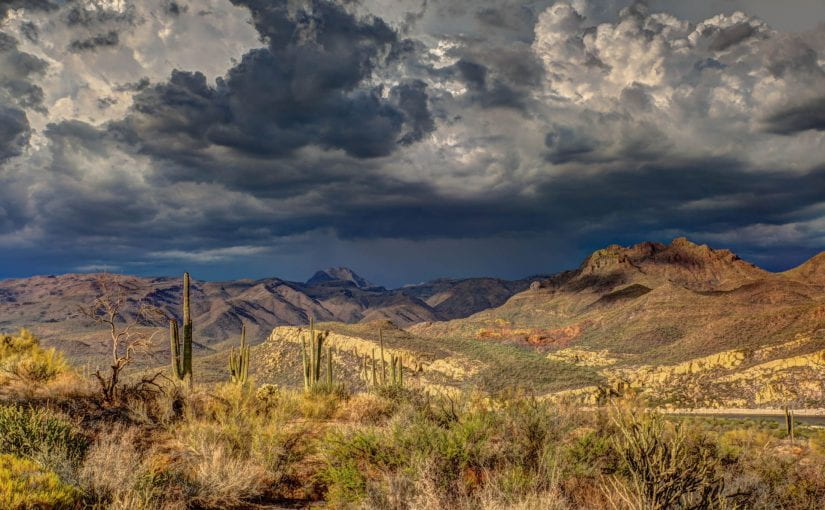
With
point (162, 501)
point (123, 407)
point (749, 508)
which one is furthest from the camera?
point (123, 407)

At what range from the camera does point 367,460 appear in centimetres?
983

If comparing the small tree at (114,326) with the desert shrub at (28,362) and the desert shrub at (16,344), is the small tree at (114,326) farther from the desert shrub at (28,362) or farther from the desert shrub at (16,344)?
the desert shrub at (16,344)

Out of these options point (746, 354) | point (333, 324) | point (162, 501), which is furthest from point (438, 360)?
point (162, 501)

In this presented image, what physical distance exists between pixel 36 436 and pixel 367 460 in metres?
5.43

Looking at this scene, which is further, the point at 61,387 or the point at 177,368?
the point at 177,368

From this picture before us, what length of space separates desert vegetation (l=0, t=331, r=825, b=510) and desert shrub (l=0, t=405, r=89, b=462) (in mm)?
32

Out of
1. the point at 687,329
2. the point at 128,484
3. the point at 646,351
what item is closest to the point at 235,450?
the point at 128,484

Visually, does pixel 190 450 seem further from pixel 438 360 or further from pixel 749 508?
pixel 438 360

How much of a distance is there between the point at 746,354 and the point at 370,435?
251 ft

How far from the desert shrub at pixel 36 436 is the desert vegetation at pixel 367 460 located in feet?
0.10

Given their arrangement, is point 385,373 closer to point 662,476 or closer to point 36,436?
point 36,436

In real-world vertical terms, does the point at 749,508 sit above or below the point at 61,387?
below

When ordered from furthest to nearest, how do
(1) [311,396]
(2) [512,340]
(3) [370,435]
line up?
(2) [512,340]
(1) [311,396]
(3) [370,435]

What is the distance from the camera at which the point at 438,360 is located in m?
74.8
